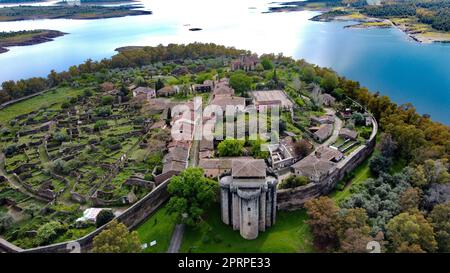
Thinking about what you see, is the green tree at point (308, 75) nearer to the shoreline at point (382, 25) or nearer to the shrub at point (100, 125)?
the shrub at point (100, 125)

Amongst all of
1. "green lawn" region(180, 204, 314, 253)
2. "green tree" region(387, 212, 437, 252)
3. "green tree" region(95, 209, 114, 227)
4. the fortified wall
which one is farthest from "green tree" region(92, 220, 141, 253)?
"green tree" region(387, 212, 437, 252)

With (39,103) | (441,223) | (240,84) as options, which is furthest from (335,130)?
(39,103)

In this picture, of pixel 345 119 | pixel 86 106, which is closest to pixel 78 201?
pixel 86 106

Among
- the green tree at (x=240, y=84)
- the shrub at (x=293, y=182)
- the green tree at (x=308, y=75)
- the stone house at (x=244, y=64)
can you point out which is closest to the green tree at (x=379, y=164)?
the shrub at (x=293, y=182)

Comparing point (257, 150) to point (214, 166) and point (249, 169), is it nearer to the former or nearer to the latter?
point (214, 166)

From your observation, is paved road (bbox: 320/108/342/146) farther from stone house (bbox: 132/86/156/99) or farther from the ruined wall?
stone house (bbox: 132/86/156/99)
